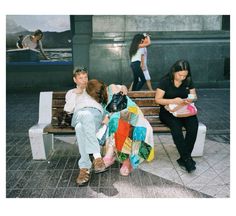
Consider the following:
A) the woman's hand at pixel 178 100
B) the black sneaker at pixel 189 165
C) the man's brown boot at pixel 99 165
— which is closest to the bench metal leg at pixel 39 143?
the man's brown boot at pixel 99 165

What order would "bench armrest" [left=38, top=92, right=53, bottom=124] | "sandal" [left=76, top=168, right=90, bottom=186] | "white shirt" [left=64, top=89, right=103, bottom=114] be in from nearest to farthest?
"sandal" [left=76, top=168, right=90, bottom=186], "white shirt" [left=64, top=89, right=103, bottom=114], "bench armrest" [left=38, top=92, right=53, bottom=124]

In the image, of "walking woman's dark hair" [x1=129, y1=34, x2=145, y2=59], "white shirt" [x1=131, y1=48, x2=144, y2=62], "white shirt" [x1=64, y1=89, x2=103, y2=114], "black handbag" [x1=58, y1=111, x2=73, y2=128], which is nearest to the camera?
"white shirt" [x1=64, y1=89, x2=103, y2=114]

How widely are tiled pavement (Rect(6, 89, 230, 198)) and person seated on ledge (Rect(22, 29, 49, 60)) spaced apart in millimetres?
5069

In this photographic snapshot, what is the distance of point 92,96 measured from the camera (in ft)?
13.4

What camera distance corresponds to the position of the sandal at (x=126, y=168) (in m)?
3.97

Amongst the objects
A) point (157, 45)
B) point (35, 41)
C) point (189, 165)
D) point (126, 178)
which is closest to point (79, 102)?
point (126, 178)

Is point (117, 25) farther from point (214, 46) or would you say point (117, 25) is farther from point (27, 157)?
point (27, 157)

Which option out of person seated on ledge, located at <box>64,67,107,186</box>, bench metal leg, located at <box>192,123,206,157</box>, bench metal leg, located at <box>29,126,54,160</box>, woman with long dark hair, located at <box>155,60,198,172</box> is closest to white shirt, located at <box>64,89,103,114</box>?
person seated on ledge, located at <box>64,67,107,186</box>

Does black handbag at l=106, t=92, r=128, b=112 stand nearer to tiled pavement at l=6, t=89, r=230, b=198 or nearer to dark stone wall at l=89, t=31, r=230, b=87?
tiled pavement at l=6, t=89, r=230, b=198

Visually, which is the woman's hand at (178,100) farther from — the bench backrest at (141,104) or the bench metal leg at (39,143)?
the bench metal leg at (39,143)

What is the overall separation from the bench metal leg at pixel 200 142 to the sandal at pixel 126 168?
104 cm

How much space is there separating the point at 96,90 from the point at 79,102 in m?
0.29

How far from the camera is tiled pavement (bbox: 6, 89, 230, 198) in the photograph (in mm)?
3562

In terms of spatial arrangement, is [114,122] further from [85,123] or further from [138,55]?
[138,55]
